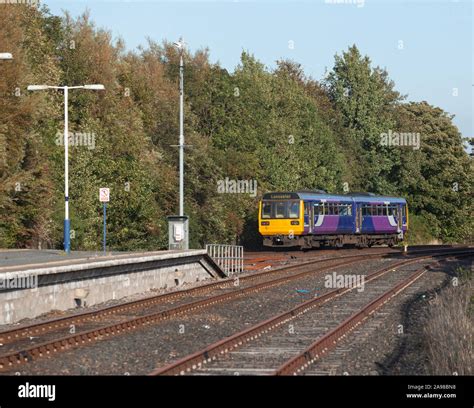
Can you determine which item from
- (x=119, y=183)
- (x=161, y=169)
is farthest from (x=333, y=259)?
(x=161, y=169)

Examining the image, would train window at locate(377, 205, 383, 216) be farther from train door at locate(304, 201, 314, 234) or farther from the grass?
the grass

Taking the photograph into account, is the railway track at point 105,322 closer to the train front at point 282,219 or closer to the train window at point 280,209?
the train front at point 282,219

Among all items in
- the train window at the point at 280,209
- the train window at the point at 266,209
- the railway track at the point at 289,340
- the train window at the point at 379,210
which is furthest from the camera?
the train window at the point at 379,210

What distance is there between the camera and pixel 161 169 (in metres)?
52.6

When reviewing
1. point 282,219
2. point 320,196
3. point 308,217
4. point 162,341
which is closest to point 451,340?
point 162,341

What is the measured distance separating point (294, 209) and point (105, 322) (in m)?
28.7

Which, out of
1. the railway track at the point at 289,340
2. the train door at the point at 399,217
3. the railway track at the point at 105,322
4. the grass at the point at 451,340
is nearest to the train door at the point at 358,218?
the train door at the point at 399,217

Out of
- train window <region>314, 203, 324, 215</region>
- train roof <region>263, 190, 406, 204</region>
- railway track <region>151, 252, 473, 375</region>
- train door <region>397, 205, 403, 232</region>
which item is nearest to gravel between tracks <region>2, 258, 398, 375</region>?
railway track <region>151, 252, 473, 375</region>

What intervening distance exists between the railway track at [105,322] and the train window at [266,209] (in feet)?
59.4

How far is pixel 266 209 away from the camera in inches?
1897

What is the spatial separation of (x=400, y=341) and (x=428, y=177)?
244 feet

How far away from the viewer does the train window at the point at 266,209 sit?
47938 millimetres

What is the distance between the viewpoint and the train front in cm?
4669

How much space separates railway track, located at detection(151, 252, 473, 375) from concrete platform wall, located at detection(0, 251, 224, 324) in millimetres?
5119
